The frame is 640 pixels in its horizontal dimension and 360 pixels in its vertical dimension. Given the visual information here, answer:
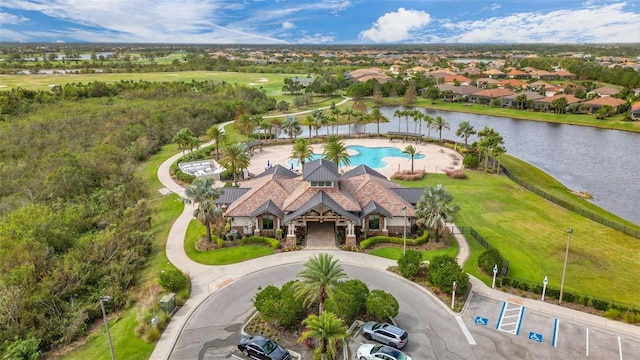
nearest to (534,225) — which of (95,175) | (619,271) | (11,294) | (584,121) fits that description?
(619,271)

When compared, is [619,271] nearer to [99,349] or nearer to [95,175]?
[99,349]

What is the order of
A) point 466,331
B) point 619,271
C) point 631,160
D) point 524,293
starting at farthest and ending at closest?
point 631,160 < point 619,271 < point 524,293 < point 466,331

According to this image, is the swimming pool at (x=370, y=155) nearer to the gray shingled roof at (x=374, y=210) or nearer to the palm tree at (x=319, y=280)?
the gray shingled roof at (x=374, y=210)

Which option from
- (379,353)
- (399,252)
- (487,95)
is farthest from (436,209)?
(487,95)

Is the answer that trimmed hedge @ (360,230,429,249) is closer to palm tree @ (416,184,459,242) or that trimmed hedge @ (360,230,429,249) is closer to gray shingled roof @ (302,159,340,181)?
palm tree @ (416,184,459,242)

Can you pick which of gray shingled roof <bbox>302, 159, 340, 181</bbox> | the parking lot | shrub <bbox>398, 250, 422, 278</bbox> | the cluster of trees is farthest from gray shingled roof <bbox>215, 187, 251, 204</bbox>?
the parking lot

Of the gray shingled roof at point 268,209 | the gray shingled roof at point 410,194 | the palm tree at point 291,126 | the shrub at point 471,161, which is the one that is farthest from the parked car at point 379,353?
the palm tree at point 291,126
